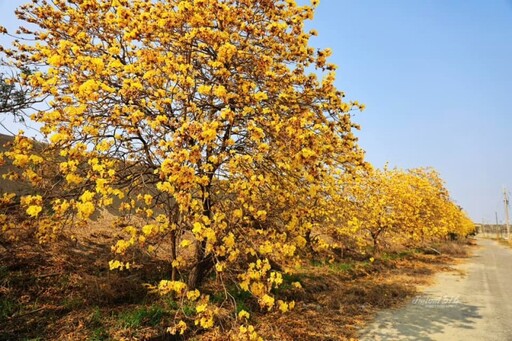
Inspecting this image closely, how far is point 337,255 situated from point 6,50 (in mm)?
16288

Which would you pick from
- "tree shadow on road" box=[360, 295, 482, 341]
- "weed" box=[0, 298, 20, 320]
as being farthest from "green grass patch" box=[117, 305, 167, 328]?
"tree shadow on road" box=[360, 295, 482, 341]

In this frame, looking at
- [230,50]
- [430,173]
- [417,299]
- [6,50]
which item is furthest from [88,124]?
[430,173]

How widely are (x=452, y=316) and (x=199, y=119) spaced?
7.94m

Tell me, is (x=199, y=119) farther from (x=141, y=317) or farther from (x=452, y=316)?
(x=452, y=316)

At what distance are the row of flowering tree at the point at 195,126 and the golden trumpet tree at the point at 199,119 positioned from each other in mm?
30

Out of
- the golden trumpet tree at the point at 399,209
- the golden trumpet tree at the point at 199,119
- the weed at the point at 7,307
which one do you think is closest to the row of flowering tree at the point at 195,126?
the golden trumpet tree at the point at 199,119

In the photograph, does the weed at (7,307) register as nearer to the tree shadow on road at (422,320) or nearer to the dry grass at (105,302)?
the dry grass at (105,302)

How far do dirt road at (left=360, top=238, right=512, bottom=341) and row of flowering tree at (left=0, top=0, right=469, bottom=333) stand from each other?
10.4 feet

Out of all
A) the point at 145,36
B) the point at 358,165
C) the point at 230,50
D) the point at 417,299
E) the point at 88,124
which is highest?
the point at 145,36

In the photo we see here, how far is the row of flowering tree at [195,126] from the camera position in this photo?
197 inches

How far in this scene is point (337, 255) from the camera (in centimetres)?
1862

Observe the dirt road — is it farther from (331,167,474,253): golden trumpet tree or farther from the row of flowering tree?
(331,167,474,253): golden trumpet tree

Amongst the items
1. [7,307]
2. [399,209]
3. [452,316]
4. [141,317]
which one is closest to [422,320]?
[452,316]

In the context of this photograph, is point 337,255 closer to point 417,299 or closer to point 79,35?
point 417,299
